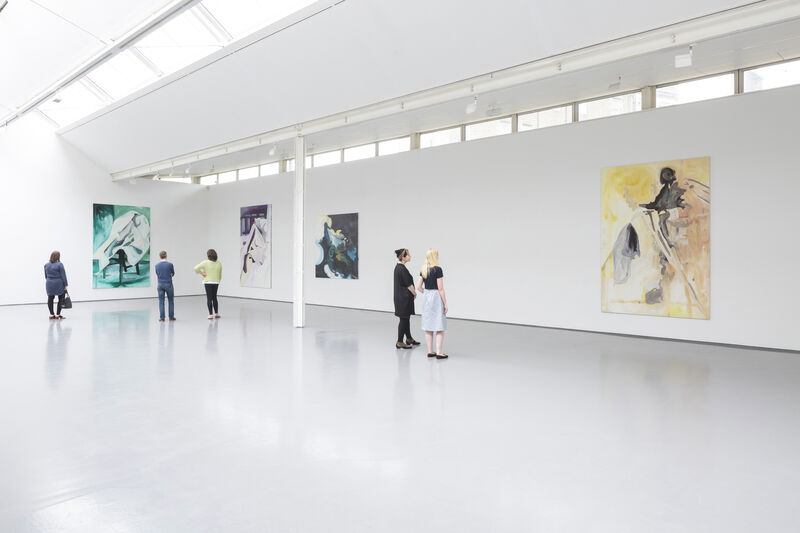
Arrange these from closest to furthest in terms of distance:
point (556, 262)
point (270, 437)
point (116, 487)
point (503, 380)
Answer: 1. point (116, 487)
2. point (270, 437)
3. point (503, 380)
4. point (556, 262)

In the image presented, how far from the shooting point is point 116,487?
144 inches

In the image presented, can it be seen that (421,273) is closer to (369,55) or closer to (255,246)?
(369,55)

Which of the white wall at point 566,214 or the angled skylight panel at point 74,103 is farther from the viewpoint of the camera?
the angled skylight panel at point 74,103

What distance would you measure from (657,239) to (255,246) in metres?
14.3

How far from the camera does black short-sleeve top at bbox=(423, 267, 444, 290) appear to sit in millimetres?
8250

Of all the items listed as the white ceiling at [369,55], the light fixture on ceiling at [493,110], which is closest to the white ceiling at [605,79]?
the light fixture on ceiling at [493,110]

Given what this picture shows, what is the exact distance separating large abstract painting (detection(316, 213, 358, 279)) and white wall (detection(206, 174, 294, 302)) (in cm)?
189

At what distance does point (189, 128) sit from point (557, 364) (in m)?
11.6

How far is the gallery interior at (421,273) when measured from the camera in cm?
378

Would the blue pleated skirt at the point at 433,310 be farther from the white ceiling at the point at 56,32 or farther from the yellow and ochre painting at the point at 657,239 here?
the white ceiling at the point at 56,32

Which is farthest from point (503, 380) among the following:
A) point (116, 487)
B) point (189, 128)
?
point (189, 128)

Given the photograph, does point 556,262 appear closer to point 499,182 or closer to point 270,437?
point 499,182

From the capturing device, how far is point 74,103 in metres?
15.6

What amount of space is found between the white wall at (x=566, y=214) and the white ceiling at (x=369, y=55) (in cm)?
378
